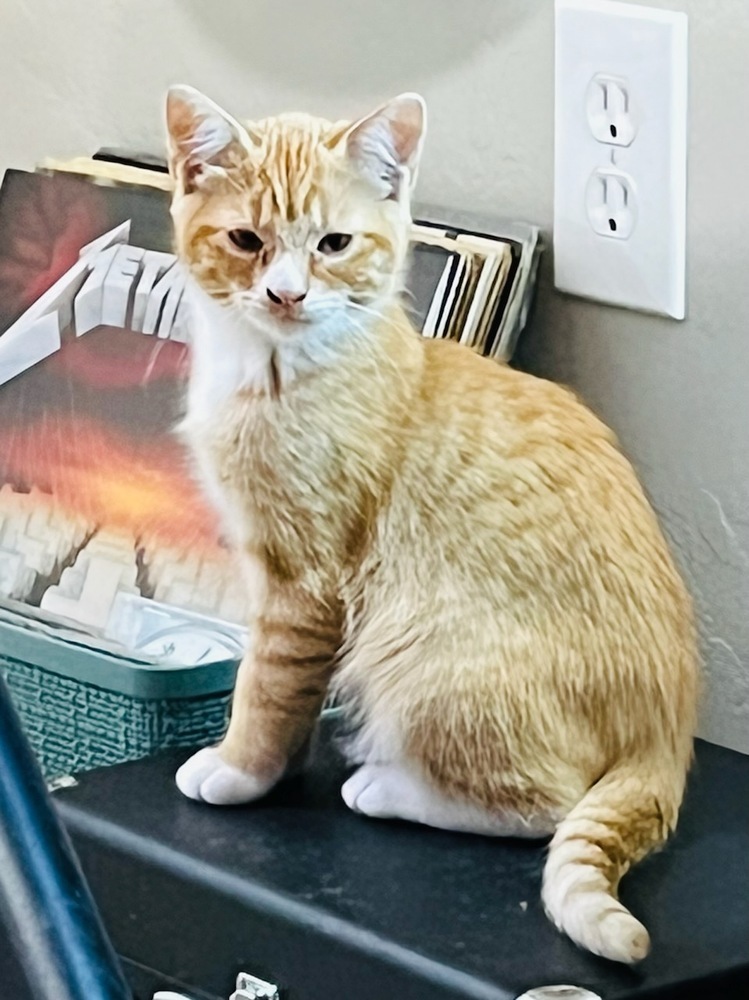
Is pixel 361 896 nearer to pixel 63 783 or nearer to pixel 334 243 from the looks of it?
pixel 63 783

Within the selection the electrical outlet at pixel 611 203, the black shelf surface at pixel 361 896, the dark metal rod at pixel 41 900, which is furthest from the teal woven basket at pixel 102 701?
the dark metal rod at pixel 41 900

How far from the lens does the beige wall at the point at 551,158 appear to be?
3.11ft

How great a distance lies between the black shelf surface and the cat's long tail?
14 mm

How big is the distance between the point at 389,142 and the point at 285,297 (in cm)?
11

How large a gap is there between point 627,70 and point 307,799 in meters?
0.49

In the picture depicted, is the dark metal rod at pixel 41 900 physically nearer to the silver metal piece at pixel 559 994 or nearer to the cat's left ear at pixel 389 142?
the silver metal piece at pixel 559 994

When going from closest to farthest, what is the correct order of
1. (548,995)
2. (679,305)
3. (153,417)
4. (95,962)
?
(95,962) < (548,995) < (679,305) < (153,417)

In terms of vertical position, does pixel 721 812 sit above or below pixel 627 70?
below

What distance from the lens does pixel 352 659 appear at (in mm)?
910

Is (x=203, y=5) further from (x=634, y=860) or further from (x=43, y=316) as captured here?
(x=634, y=860)

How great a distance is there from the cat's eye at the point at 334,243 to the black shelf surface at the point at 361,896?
32cm

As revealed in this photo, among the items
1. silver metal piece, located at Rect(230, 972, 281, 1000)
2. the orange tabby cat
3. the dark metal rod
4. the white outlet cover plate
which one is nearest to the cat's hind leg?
the orange tabby cat

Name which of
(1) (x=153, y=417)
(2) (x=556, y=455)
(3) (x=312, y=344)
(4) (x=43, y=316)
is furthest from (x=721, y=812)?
(4) (x=43, y=316)

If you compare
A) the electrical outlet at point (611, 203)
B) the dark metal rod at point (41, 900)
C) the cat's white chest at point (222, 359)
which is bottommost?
the dark metal rod at point (41, 900)
